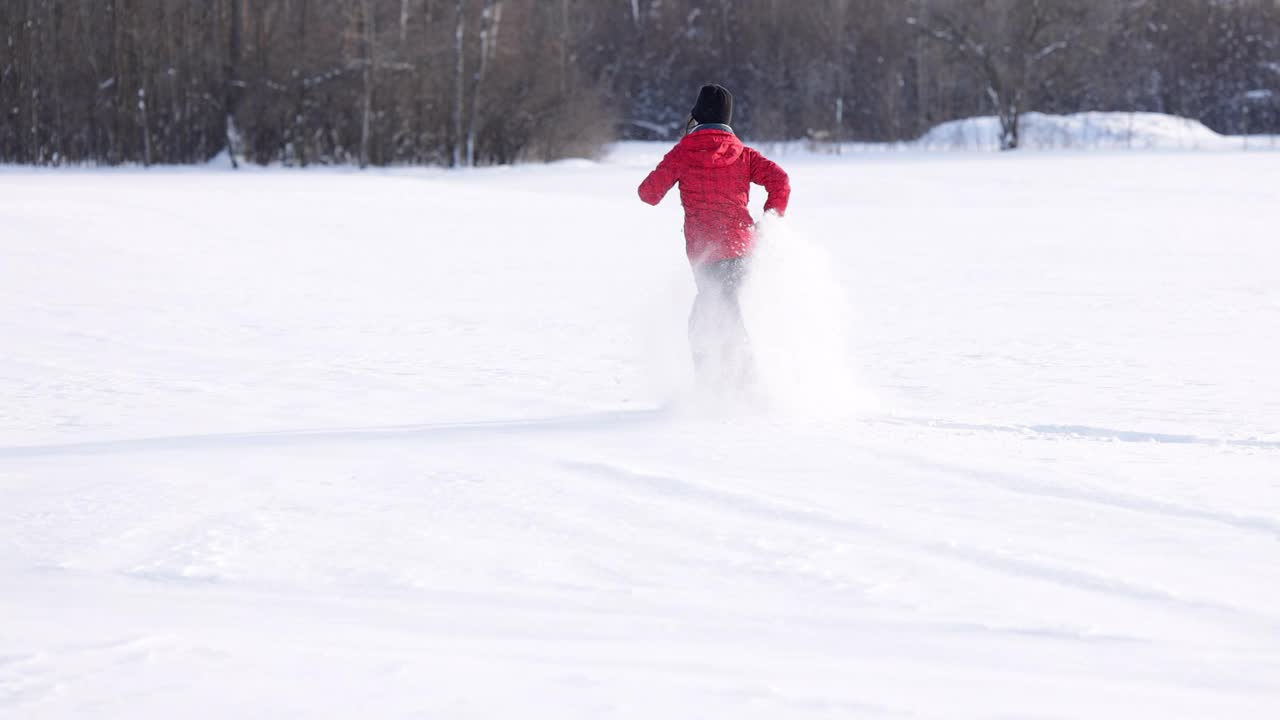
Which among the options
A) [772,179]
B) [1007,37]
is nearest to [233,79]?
[1007,37]

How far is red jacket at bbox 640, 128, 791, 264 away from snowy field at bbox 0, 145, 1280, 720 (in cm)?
35

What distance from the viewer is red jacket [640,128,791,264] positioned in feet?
22.9

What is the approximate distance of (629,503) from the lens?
203 inches

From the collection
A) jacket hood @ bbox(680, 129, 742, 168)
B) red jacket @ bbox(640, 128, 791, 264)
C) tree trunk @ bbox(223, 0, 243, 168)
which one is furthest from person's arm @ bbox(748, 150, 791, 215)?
tree trunk @ bbox(223, 0, 243, 168)

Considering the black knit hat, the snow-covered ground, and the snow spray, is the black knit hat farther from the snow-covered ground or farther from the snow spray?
the snow-covered ground

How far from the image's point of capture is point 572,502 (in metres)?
5.18

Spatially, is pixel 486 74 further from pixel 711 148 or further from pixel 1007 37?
pixel 711 148

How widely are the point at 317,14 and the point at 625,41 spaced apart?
2427cm

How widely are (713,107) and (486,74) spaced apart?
99.7ft

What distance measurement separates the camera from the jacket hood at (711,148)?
6980 mm

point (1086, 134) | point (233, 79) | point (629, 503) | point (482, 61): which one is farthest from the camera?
point (1086, 134)

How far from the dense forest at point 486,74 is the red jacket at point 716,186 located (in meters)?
27.9

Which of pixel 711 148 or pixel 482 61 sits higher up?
pixel 482 61

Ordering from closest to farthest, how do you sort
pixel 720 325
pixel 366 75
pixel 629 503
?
pixel 629 503
pixel 720 325
pixel 366 75
